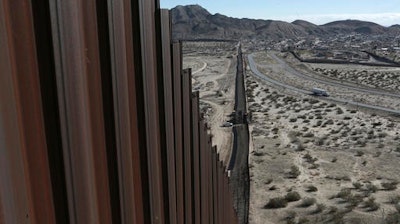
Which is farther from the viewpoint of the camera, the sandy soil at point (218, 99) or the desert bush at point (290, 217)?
the sandy soil at point (218, 99)

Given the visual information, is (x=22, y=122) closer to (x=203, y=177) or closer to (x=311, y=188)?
(x=203, y=177)

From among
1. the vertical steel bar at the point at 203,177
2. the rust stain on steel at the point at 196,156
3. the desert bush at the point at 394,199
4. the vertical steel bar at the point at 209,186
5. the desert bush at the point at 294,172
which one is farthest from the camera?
the desert bush at the point at 294,172

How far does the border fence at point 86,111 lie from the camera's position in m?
1.55

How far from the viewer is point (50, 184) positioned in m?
1.80

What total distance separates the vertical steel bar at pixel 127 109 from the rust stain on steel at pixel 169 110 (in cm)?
51

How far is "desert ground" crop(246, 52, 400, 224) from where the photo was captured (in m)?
16.8

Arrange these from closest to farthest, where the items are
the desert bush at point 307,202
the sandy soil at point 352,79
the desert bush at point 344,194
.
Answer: the desert bush at point 307,202 → the desert bush at point 344,194 → the sandy soil at point 352,79

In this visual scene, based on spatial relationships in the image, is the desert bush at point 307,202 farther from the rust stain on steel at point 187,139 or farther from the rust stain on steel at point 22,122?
the rust stain on steel at point 22,122

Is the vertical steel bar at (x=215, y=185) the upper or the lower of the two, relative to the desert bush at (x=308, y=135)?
upper

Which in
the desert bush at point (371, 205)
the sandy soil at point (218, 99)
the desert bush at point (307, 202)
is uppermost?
the desert bush at point (371, 205)

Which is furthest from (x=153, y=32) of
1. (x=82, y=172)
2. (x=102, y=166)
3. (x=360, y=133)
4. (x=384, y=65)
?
(x=384, y=65)

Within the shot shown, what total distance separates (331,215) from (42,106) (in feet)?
52.4

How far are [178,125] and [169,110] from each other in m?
0.53

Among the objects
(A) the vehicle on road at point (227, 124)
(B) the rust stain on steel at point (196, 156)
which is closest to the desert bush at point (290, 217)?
(B) the rust stain on steel at point (196, 156)
